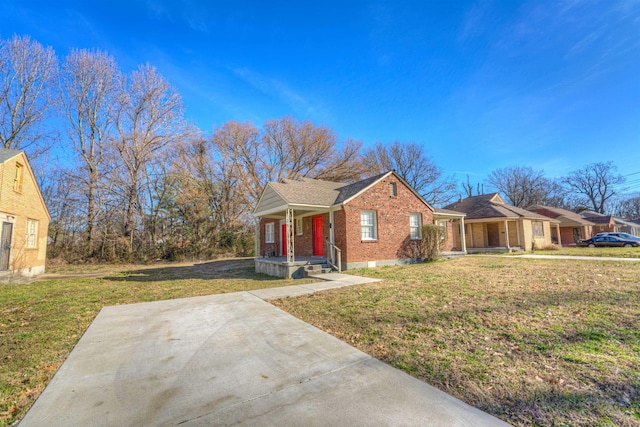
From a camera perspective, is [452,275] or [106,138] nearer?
[452,275]

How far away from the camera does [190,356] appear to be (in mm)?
3840

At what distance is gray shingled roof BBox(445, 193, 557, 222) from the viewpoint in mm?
23047

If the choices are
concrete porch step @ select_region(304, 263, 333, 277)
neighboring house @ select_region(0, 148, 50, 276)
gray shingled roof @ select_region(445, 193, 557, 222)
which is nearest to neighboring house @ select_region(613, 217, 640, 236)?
gray shingled roof @ select_region(445, 193, 557, 222)

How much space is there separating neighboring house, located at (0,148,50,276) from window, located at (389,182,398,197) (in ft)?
52.0

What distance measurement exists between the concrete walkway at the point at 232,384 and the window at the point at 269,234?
42.5 feet

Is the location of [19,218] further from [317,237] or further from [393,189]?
[393,189]

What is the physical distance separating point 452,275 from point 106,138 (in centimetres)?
2376

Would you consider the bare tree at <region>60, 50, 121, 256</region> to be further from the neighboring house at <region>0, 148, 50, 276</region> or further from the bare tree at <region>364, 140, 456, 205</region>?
the bare tree at <region>364, 140, 456, 205</region>

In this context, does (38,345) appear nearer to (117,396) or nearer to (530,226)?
(117,396)

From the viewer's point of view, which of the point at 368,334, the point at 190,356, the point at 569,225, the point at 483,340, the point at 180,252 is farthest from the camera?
the point at 569,225

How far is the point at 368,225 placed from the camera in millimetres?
13664

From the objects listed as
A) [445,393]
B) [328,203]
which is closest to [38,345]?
[445,393]

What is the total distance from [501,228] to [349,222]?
18.1 meters

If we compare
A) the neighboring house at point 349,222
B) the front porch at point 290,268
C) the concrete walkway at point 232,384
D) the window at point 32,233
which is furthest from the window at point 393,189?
the window at point 32,233
